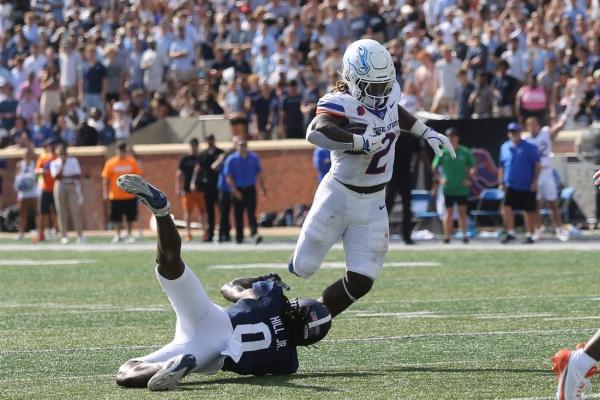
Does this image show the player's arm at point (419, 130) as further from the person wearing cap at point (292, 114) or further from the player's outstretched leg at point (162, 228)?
the person wearing cap at point (292, 114)

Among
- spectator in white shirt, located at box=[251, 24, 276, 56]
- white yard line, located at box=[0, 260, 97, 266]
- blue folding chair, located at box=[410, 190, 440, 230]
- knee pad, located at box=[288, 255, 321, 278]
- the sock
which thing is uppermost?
spectator in white shirt, located at box=[251, 24, 276, 56]

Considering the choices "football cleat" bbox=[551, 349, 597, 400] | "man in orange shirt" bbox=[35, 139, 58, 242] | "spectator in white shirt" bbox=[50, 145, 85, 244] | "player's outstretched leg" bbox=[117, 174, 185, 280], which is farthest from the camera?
"man in orange shirt" bbox=[35, 139, 58, 242]

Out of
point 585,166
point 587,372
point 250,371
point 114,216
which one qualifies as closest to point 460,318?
point 250,371

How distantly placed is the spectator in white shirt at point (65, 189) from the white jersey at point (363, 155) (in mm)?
14529

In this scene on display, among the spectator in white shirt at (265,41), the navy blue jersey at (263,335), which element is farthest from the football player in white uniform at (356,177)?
the spectator in white shirt at (265,41)

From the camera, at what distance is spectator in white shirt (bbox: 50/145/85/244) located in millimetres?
22156

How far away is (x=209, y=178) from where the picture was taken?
69.7 feet

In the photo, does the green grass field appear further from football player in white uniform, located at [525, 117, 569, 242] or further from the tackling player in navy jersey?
football player in white uniform, located at [525, 117, 569, 242]

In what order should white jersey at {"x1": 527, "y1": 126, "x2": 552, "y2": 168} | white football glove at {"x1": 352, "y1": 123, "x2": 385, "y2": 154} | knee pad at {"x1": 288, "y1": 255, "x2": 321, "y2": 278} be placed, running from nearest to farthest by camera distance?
white football glove at {"x1": 352, "y1": 123, "x2": 385, "y2": 154}, knee pad at {"x1": 288, "y1": 255, "x2": 321, "y2": 278}, white jersey at {"x1": 527, "y1": 126, "x2": 552, "y2": 168}

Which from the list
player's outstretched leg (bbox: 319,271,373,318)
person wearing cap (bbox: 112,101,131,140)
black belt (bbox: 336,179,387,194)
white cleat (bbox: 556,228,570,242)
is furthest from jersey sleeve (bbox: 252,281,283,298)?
person wearing cap (bbox: 112,101,131,140)

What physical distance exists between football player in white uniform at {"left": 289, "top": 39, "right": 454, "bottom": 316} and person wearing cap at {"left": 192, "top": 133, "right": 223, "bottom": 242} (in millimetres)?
13006

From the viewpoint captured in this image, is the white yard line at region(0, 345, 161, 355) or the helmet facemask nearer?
the helmet facemask

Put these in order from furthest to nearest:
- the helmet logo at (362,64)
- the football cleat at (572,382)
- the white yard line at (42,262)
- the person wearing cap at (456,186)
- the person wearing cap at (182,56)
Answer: the person wearing cap at (182,56), the person wearing cap at (456,186), the white yard line at (42,262), the helmet logo at (362,64), the football cleat at (572,382)

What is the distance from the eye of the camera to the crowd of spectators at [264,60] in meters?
20.6
